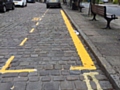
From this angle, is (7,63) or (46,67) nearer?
(46,67)

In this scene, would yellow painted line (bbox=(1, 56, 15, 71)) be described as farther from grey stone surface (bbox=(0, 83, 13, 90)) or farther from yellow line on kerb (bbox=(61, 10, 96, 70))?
yellow line on kerb (bbox=(61, 10, 96, 70))

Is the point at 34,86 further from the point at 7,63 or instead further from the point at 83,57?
the point at 83,57

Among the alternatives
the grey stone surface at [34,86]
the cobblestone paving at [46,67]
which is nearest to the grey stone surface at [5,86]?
the cobblestone paving at [46,67]

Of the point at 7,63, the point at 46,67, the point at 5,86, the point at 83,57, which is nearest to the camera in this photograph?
the point at 5,86

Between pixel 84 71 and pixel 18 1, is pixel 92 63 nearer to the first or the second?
pixel 84 71

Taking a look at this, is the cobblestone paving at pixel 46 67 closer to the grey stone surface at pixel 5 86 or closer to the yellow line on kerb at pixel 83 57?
the grey stone surface at pixel 5 86

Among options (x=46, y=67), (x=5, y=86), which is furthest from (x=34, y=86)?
(x=46, y=67)

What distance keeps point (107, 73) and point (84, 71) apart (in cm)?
61

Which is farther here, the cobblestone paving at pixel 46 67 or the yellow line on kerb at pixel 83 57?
the yellow line on kerb at pixel 83 57

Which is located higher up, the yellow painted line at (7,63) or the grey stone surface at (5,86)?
the yellow painted line at (7,63)

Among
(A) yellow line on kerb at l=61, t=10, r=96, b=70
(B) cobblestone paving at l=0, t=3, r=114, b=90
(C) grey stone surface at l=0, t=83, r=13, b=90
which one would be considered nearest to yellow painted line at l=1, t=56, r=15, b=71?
(B) cobblestone paving at l=0, t=3, r=114, b=90

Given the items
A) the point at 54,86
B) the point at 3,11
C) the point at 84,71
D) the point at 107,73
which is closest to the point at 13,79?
the point at 54,86

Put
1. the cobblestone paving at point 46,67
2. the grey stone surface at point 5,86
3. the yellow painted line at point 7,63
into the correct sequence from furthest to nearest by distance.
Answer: the yellow painted line at point 7,63
the cobblestone paving at point 46,67
the grey stone surface at point 5,86

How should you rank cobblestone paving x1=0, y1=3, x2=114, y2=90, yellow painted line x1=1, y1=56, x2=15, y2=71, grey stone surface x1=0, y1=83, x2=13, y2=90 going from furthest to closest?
yellow painted line x1=1, y1=56, x2=15, y2=71
cobblestone paving x1=0, y1=3, x2=114, y2=90
grey stone surface x1=0, y1=83, x2=13, y2=90
